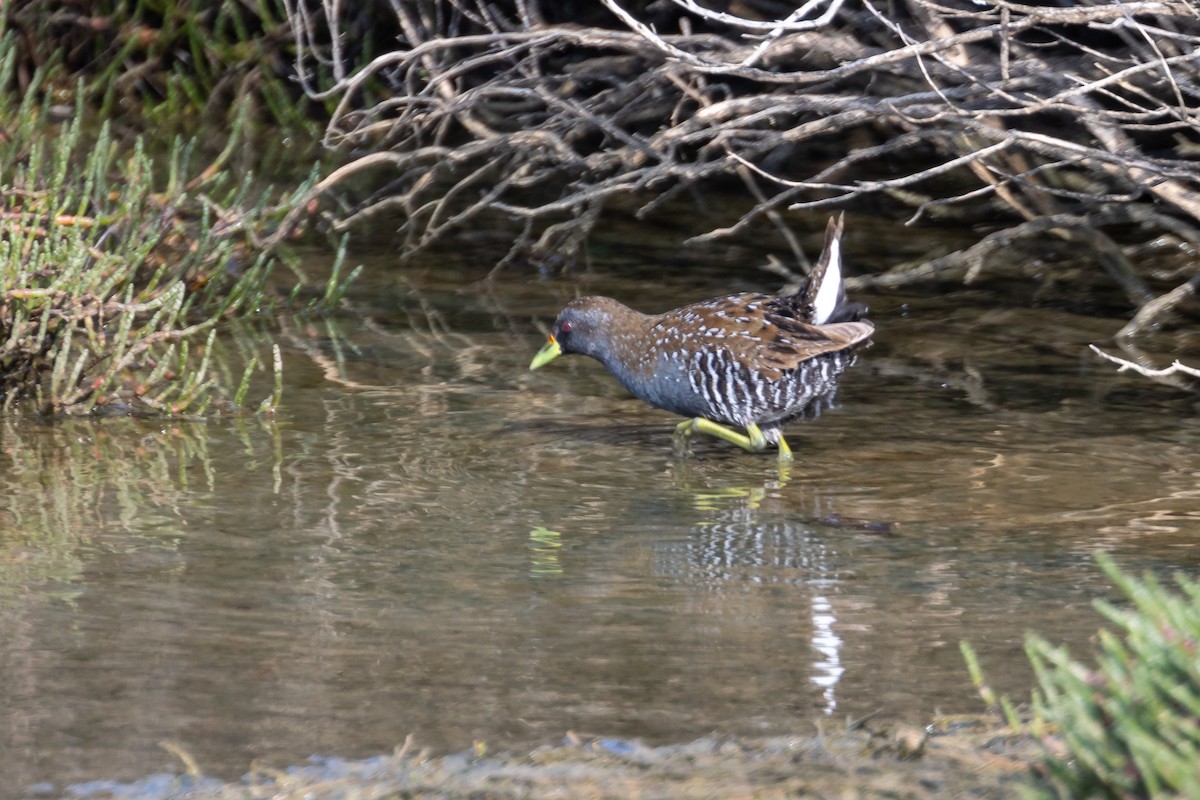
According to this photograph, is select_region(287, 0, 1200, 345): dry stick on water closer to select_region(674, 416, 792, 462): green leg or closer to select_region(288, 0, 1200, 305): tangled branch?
select_region(288, 0, 1200, 305): tangled branch

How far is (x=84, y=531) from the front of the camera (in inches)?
187

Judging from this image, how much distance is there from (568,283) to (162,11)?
4.61 metres

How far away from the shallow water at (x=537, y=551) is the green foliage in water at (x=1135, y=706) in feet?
3.17

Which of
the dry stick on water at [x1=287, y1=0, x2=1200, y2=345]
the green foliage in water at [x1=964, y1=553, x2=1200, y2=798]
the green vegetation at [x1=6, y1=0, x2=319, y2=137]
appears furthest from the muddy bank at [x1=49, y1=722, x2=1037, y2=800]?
the green vegetation at [x1=6, y1=0, x2=319, y2=137]

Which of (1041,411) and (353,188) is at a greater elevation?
(353,188)

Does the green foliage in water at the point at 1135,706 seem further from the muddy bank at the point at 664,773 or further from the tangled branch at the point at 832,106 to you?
the tangled branch at the point at 832,106

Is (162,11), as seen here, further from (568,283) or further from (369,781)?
(369,781)

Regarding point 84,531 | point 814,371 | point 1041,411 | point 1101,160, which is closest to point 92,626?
point 84,531

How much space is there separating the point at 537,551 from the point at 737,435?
4.75ft

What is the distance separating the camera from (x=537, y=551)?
4703 millimetres

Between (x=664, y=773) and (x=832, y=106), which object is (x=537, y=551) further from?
(x=832, y=106)

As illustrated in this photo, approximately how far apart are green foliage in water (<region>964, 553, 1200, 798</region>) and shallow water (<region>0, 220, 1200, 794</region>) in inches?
38.0

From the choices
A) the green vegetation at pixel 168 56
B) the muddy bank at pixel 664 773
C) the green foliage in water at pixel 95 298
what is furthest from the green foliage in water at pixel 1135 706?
the green vegetation at pixel 168 56

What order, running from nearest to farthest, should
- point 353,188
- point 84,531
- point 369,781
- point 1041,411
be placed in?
point 369,781, point 84,531, point 1041,411, point 353,188
